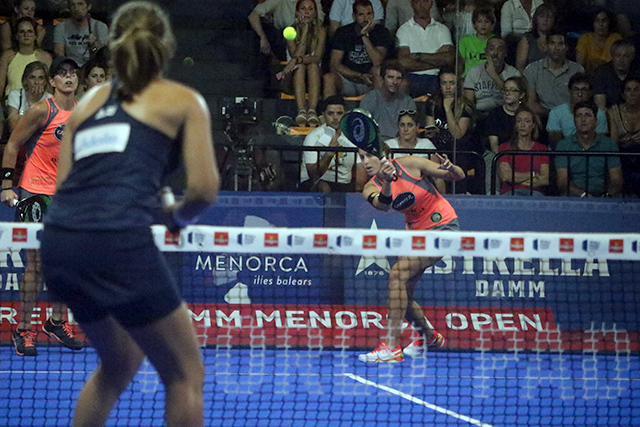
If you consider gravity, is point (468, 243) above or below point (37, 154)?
below

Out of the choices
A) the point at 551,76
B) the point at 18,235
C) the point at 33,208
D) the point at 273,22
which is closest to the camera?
the point at 18,235

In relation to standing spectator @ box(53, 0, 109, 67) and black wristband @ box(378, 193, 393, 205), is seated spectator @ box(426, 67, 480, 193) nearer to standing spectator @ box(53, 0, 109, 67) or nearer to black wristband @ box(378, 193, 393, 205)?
black wristband @ box(378, 193, 393, 205)

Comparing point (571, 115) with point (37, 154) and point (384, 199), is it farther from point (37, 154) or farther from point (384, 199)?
point (37, 154)

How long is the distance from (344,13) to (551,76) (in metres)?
2.27

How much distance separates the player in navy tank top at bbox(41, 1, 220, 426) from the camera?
107 inches

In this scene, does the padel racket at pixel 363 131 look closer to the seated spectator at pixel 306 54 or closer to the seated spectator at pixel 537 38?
the seated spectator at pixel 306 54

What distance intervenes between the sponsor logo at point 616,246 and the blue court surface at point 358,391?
43.6 inches

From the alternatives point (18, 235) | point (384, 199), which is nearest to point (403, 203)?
point (384, 199)

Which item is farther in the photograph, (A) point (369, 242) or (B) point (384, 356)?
(B) point (384, 356)

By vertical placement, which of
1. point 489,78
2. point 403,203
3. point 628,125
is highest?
point 489,78

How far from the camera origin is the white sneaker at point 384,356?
287 inches

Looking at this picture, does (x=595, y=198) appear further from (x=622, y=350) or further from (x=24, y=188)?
(x=24, y=188)

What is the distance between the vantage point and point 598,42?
29.4 feet

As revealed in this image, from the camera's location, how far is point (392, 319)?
24.0 feet
